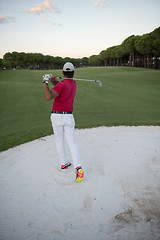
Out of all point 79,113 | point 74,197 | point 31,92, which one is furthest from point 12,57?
point 74,197

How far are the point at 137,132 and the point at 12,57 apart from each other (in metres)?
97.4

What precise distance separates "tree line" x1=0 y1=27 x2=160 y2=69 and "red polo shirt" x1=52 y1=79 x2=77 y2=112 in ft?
157

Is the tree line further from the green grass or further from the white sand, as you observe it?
the white sand

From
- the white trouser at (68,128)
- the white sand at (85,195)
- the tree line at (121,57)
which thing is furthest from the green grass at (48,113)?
the tree line at (121,57)

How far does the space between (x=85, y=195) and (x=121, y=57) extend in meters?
76.1

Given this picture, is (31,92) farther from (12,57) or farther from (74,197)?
(12,57)

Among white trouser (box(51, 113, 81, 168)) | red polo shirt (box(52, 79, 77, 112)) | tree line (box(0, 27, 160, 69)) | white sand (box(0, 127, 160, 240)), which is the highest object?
tree line (box(0, 27, 160, 69))

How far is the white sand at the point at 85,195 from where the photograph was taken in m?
2.73

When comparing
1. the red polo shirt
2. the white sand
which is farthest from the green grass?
the red polo shirt

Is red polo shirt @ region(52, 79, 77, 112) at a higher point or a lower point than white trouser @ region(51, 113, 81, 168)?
higher

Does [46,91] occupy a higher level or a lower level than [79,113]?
higher

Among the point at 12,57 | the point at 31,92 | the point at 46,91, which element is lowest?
the point at 31,92

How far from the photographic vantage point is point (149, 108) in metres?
10.7

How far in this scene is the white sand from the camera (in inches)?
108
